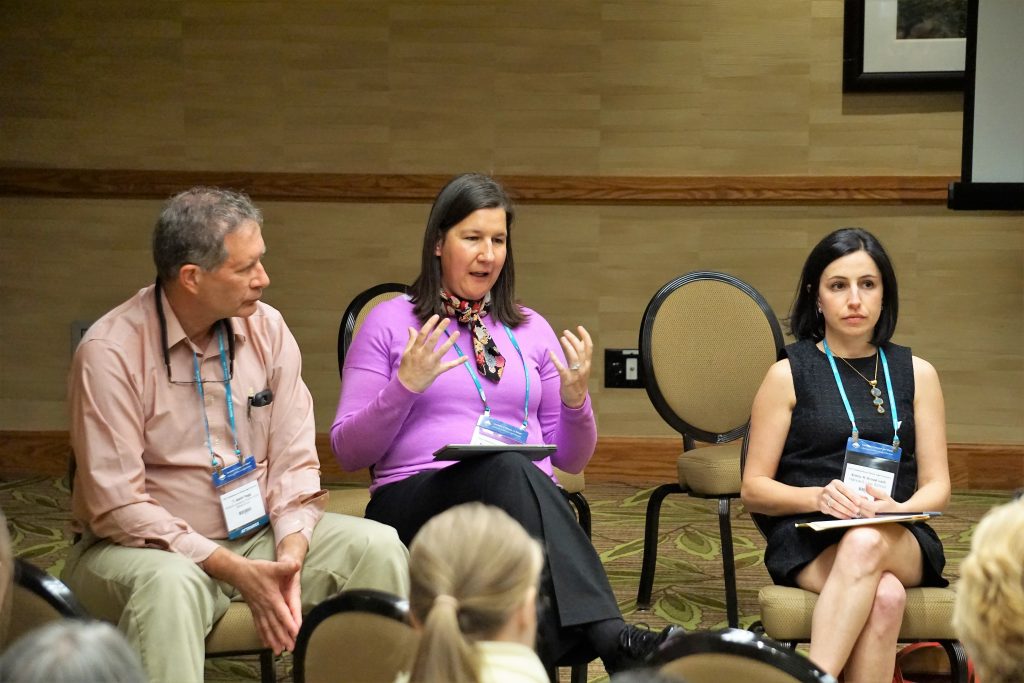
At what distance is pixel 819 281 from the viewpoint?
10.0 feet

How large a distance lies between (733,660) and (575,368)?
138 cm

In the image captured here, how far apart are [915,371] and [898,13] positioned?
9.92 feet

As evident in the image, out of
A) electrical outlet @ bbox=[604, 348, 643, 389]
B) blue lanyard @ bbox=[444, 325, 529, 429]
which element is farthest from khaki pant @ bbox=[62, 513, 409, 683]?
electrical outlet @ bbox=[604, 348, 643, 389]

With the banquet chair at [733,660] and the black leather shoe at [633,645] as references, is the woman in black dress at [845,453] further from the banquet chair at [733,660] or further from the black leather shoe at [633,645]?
the banquet chair at [733,660]

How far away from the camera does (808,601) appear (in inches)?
104

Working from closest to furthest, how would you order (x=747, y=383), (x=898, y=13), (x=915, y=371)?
(x=915, y=371)
(x=747, y=383)
(x=898, y=13)

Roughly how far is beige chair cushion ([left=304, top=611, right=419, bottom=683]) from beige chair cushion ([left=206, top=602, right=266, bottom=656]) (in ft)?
2.13

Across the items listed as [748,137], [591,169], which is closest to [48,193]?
[591,169]

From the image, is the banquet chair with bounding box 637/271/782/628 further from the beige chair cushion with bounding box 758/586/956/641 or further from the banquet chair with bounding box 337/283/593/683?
the beige chair cushion with bounding box 758/586/956/641

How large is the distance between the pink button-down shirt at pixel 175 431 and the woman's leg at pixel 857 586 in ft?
3.76

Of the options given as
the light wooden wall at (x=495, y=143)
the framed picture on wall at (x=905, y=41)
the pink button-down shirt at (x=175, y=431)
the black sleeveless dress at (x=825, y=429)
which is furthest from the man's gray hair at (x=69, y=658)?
the framed picture on wall at (x=905, y=41)

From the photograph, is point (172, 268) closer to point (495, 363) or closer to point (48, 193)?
point (495, 363)

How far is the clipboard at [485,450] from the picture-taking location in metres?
2.70

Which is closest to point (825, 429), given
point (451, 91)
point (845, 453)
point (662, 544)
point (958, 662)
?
point (845, 453)
